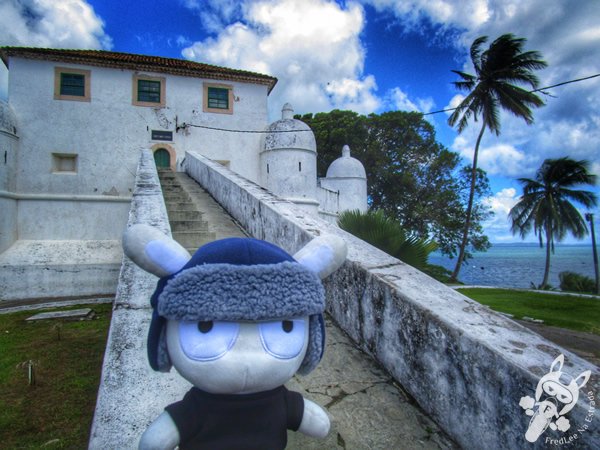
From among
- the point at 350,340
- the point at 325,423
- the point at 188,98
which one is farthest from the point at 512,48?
the point at 325,423

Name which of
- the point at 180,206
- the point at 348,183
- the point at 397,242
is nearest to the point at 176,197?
the point at 180,206

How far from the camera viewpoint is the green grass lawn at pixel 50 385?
2660mm

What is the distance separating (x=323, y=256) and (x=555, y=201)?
27933 millimetres

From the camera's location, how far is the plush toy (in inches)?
53.0

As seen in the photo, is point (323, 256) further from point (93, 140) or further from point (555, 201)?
point (555, 201)

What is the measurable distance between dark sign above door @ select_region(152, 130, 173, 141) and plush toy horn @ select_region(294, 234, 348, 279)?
16.0m

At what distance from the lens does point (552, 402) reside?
1.58 m

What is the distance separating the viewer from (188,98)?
16.6 meters

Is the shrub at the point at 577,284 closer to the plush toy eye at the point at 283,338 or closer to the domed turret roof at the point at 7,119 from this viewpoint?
the plush toy eye at the point at 283,338

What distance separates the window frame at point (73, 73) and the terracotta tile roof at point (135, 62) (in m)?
0.33

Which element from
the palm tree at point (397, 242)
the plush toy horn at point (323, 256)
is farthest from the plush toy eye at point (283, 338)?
the palm tree at point (397, 242)

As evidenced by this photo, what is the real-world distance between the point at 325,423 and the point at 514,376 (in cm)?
87

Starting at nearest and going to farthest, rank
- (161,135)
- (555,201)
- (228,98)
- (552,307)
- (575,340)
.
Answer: (575,340), (552,307), (161,135), (228,98), (555,201)

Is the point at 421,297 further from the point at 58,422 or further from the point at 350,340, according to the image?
the point at 58,422
